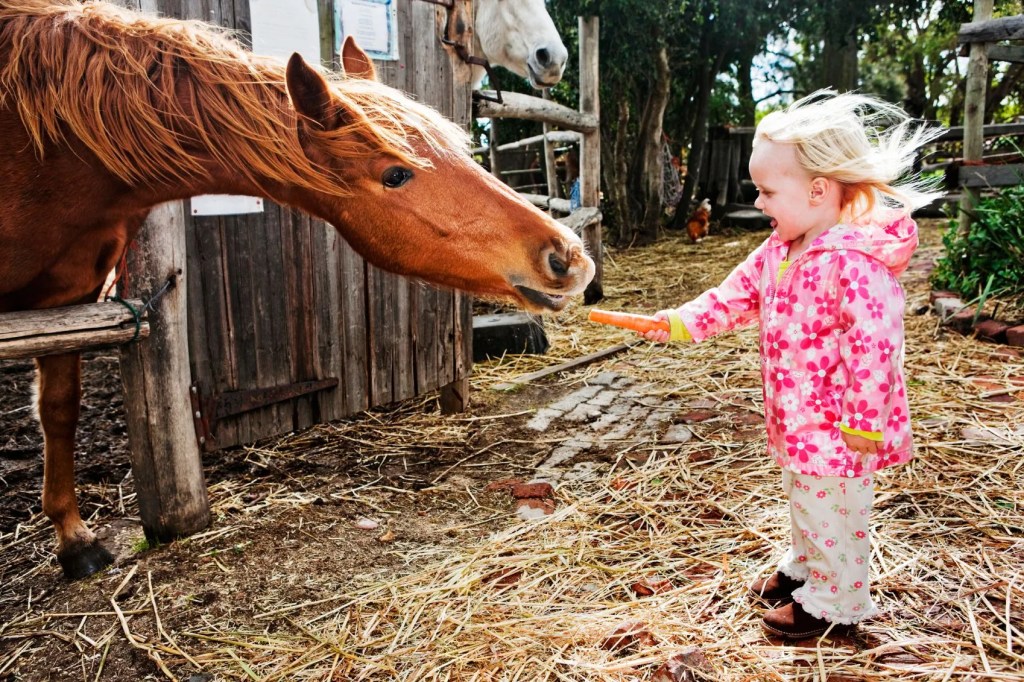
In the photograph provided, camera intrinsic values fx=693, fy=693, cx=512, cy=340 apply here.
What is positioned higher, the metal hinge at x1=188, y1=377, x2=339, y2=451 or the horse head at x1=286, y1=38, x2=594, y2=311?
the horse head at x1=286, y1=38, x2=594, y2=311

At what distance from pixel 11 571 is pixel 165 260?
1265 millimetres

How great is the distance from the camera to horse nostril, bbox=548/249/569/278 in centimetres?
190

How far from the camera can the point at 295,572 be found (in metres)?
2.48

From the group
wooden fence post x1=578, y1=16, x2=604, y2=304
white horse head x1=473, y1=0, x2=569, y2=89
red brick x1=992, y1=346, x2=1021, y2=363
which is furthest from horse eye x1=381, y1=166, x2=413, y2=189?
wooden fence post x1=578, y1=16, x2=604, y2=304

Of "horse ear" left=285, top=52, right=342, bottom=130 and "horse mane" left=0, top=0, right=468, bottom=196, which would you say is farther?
"horse mane" left=0, top=0, right=468, bottom=196

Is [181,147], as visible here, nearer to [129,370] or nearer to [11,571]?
[129,370]

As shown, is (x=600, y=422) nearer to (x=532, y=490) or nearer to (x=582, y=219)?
(x=532, y=490)

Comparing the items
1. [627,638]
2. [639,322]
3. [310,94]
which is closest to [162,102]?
[310,94]

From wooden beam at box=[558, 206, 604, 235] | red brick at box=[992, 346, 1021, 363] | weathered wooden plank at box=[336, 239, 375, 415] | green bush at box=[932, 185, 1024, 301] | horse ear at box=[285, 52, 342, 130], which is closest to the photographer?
horse ear at box=[285, 52, 342, 130]

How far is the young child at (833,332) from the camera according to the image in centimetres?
171

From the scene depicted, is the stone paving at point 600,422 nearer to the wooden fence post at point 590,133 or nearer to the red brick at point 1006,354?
the red brick at point 1006,354

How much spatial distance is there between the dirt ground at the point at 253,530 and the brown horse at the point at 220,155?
1050 mm

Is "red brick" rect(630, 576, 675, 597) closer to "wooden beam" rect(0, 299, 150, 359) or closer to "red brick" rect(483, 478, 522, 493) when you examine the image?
"red brick" rect(483, 478, 522, 493)

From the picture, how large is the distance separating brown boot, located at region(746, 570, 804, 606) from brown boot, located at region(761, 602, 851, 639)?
128 millimetres
